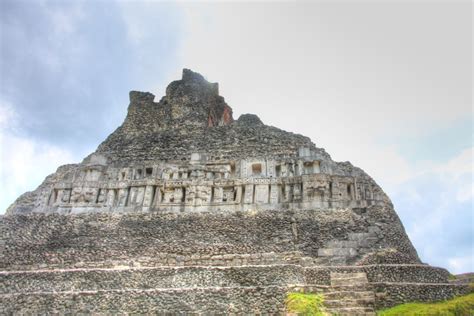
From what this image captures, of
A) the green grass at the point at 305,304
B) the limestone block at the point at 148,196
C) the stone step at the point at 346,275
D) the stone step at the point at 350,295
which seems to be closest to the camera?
the green grass at the point at 305,304

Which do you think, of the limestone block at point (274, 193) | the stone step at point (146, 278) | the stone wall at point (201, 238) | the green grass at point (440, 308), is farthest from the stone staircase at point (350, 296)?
the limestone block at point (274, 193)

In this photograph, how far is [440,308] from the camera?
12422 millimetres

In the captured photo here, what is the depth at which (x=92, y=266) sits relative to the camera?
18.3m

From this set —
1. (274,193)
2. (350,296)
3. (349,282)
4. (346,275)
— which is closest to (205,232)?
(274,193)

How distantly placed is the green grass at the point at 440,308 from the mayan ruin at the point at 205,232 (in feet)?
1.54

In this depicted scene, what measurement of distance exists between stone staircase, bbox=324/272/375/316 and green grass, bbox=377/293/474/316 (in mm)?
483

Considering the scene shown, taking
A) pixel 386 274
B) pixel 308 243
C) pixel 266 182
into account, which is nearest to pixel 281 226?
pixel 308 243

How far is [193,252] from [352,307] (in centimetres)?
730

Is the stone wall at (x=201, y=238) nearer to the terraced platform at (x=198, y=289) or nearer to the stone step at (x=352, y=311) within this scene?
the terraced platform at (x=198, y=289)

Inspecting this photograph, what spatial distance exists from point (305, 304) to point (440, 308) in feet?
11.5

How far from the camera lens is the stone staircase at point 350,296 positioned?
13055 mm

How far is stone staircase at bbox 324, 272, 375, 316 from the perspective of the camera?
13.1 m

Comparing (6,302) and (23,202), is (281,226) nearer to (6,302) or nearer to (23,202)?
(6,302)

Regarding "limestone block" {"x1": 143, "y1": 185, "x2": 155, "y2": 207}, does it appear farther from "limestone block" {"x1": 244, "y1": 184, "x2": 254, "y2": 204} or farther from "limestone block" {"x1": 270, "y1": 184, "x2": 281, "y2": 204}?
"limestone block" {"x1": 270, "y1": 184, "x2": 281, "y2": 204}
